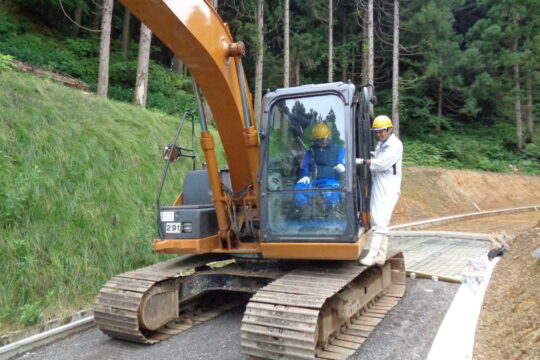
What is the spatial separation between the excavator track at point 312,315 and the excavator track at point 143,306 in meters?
1.07

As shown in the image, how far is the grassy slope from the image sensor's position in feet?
15.6

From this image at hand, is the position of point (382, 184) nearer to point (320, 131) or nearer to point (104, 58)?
point (320, 131)

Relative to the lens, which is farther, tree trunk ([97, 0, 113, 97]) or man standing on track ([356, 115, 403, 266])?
tree trunk ([97, 0, 113, 97])

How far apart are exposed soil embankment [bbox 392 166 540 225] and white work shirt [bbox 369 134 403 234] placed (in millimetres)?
9361

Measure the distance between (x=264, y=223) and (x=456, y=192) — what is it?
15527mm

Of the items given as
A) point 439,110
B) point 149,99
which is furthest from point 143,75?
point 439,110

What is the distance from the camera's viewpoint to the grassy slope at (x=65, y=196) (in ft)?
15.6

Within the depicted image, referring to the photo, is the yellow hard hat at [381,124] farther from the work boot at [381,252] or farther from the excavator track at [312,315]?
the excavator track at [312,315]

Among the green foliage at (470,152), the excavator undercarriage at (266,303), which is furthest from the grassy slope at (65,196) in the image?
the green foliage at (470,152)

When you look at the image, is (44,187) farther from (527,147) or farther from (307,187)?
(527,147)

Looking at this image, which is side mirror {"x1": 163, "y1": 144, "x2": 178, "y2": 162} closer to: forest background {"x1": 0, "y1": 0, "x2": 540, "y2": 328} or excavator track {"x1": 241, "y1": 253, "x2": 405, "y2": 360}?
excavator track {"x1": 241, "y1": 253, "x2": 405, "y2": 360}

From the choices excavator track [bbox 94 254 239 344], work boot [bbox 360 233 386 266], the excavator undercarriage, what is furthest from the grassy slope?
work boot [bbox 360 233 386 266]

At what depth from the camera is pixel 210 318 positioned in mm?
4703

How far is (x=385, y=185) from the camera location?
4.58 metres
